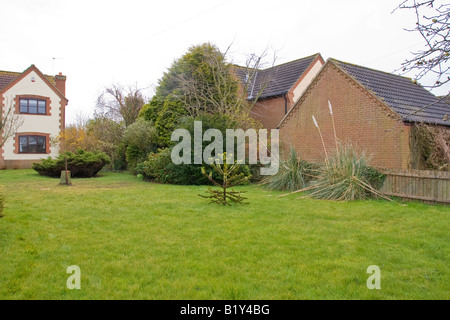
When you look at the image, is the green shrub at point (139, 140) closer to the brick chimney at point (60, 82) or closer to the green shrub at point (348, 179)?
the brick chimney at point (60, 82)

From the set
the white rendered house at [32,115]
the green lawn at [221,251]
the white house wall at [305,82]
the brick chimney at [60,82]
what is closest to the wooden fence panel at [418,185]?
the green lawn at [221,251]

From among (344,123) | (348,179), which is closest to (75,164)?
(344,123)

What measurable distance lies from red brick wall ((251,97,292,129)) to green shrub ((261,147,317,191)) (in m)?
10.3

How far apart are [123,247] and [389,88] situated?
13747mm

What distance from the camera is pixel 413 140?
12617 mm

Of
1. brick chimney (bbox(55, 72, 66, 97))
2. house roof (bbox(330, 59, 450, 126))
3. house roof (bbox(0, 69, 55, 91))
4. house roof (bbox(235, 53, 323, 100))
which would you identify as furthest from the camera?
brick chimney (bbox(55, 72, 66, 97))

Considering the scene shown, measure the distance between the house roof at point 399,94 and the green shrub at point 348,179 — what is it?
275 centimetres

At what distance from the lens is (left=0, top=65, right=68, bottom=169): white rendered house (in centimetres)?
2530

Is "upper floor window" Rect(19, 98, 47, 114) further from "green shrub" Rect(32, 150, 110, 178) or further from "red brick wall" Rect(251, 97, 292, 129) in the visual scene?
"red brick wall" Rect(251, 97, 292, 129)

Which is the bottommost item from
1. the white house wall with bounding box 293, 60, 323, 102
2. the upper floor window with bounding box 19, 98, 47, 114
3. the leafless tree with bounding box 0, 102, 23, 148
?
the leafless tree with bounding box 0, 102, 23, 148

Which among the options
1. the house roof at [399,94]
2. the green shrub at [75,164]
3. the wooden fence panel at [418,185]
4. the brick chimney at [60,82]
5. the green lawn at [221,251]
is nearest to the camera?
the green lawn at [221,251]

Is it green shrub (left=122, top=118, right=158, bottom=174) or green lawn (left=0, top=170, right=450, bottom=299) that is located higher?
green shrub (left=122, top=118, right=158, bottom=174)

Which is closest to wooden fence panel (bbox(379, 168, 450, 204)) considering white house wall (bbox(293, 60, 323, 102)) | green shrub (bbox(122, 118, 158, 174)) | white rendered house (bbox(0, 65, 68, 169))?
white house wall (bbox(293, 60, 323, 102))

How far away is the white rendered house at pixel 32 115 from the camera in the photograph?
2530cm
